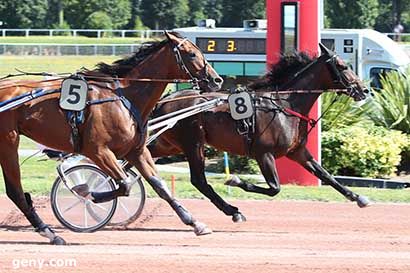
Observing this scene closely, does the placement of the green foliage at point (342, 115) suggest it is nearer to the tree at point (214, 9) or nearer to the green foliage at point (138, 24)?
the green foliage at point (138, 24)

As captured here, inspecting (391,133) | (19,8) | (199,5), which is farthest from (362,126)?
(199,5)

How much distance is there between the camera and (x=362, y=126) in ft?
56.1

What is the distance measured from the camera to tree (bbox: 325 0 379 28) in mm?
56906

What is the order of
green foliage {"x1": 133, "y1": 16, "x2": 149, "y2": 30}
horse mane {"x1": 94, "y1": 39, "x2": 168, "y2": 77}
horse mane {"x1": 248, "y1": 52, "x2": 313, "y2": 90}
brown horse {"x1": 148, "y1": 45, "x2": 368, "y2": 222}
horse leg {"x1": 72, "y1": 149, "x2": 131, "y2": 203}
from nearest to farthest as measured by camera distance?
horse leg {"x1": 72, "y1": 149, "x2": 131, "y2": 203}, horse mane {"x1": 94, "y1": 39, "x2": 168, "y2": 77}, brown horse {"x1": 148, "y1": 45, "x2": 368, "y2": 222}, horse mane {"x1": 248, "y1": 52, "x2": 313, "y2": 90}, green foliage {"x1": 133, "y1": 16, "x2": 149, "y2": 30}

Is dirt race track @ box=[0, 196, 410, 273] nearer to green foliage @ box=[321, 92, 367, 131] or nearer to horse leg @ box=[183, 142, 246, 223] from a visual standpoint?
horse leg @ box=[183, 142, 246, 223]

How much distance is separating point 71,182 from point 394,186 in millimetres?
6801

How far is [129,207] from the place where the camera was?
10281 millimetres

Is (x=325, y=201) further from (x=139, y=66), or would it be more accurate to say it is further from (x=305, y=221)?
(x=139, y=66)

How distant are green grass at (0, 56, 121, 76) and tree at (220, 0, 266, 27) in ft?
71.7

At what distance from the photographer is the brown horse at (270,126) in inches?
417

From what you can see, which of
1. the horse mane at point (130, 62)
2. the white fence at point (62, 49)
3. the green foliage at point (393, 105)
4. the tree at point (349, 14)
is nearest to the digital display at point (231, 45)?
the green foliage at point (393, 105)

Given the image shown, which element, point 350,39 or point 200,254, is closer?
point 200,254

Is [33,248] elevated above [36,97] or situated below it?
below

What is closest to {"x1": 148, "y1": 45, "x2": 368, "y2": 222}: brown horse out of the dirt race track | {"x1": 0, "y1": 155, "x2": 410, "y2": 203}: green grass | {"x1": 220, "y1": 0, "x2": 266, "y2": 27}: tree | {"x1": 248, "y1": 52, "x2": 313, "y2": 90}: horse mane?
{"x1": 248, "y1": 52, "x2": 313, "y2": 90}: horse mane
